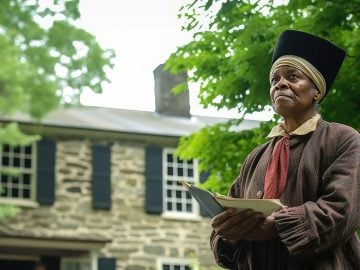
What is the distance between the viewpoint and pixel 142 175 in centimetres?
2052

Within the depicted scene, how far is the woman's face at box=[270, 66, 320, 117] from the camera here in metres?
2.94

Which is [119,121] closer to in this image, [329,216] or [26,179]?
[26,179]

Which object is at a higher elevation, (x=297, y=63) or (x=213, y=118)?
(x=213, y=118)

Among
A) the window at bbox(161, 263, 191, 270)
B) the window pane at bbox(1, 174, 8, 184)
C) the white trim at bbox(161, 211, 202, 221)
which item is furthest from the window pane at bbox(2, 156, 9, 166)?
the window at bbox(161, 263, 191, 270)

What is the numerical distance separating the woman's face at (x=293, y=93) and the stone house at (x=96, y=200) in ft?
54.3

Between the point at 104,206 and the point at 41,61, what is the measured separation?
129 inches

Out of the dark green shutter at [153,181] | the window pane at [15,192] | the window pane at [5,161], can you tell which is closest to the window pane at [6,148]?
the window pane at [5,161]

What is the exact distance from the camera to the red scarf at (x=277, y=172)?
2.91 m

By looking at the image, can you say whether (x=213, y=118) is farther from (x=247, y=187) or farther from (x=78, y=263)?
(x=247, y=187)

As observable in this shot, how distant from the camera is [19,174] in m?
19.7

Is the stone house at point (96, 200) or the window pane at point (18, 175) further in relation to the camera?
the window pane at point (18, 175)

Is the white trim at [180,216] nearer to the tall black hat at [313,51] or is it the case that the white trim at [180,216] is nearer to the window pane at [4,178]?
the window pane at [4,178]

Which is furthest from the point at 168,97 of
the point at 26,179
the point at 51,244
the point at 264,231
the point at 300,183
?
the point at 264,231

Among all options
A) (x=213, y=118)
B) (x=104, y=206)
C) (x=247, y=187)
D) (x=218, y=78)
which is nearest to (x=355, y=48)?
(x=218, y=78)
